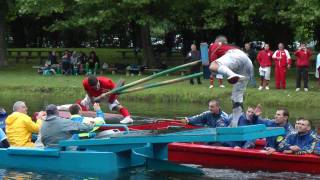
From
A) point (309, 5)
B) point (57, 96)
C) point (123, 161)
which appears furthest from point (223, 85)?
point (123, 161)

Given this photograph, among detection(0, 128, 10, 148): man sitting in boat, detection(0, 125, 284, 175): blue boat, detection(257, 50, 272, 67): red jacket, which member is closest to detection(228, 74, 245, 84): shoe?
detection(0, 125, 284, 175): blue boat

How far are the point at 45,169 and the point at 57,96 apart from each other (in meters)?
14.2

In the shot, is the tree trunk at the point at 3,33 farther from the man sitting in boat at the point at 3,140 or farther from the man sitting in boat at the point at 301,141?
the man sitting in boat at the point at 301,141

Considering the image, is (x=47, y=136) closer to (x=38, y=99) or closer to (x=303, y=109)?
(x=303, y=109)

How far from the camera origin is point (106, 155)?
1292 cm

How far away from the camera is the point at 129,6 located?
33.2 meters

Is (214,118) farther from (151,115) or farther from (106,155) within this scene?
(151,115)

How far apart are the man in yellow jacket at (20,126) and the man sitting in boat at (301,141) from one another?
4802 millimetres

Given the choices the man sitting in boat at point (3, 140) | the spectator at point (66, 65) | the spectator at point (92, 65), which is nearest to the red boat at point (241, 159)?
the man sitting in boat at point (3, 140)

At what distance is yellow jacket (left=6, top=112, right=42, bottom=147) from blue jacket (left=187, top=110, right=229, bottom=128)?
3.48 m

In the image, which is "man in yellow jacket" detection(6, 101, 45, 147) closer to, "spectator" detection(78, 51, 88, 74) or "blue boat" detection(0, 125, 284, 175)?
"blue boat" detection(0, 125, 284, 175)

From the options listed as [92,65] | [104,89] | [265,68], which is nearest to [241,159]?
[104,89]

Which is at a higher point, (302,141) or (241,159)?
(302,141)

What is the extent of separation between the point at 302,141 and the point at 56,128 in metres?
4.60
